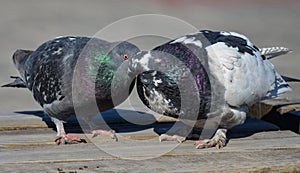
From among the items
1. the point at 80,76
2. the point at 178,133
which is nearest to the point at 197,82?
the point at 178,133

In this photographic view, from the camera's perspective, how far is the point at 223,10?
969cm

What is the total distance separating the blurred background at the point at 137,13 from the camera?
7.75 metres

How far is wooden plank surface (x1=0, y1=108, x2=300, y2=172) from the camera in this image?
8.75 ft

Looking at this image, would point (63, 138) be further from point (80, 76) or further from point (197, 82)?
point (197, 82)

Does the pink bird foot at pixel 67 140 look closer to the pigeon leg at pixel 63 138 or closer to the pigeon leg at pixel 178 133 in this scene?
the pigeon leg at pixel 63 138

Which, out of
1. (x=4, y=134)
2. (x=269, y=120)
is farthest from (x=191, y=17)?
(x=4, y=134)

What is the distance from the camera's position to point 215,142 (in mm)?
3238

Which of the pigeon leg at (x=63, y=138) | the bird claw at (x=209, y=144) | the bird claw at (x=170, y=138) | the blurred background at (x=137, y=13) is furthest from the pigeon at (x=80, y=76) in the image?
the blurred background at (x=137, y=13)

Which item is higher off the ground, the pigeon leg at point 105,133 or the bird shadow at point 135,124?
the pigeon leg at point 105,133

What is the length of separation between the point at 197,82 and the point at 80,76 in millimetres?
659

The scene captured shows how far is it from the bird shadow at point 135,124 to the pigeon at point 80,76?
97mm

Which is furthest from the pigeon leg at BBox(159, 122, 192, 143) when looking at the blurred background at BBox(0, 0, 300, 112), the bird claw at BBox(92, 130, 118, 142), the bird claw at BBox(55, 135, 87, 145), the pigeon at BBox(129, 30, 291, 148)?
the blurred background at BBox(0, 0, 300, 112)

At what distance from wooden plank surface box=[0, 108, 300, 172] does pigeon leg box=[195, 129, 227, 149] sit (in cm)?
4

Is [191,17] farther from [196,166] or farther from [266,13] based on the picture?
[196,166]
